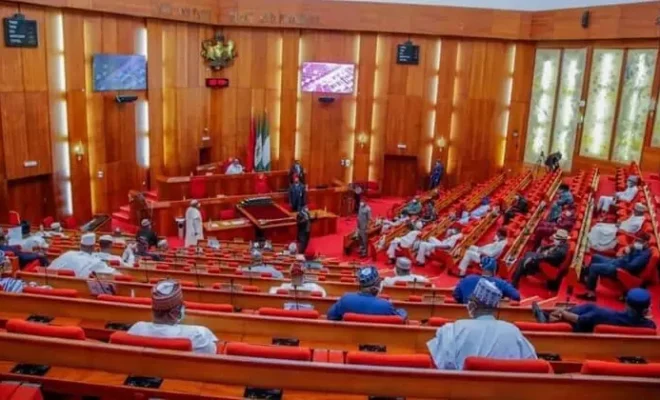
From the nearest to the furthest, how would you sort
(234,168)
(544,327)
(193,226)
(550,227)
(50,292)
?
(544,327) → (50,292) → (550,227) → (193,226) → (234,168)

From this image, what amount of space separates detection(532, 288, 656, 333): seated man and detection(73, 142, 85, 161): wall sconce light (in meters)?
11.3

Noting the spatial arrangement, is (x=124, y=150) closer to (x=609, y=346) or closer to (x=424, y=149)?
(x=424, y=149)

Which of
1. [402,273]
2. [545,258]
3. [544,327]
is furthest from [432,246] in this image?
[544,327]

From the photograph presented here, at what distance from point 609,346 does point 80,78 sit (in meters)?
12.0

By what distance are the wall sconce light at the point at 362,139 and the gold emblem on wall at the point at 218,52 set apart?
4444 mm

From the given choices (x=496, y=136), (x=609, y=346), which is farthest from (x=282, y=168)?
(x=609, y=346)

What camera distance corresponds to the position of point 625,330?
12.5ft

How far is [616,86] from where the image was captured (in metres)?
14.4

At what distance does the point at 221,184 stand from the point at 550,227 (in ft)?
27.4

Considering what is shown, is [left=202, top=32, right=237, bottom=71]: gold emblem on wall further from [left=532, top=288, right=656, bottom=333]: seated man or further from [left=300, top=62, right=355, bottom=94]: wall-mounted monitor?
[left=532, top=288, right=656, bottom=333]: seated man

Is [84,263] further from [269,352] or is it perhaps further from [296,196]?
[296,196]

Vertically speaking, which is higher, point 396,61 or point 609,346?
point 396,61

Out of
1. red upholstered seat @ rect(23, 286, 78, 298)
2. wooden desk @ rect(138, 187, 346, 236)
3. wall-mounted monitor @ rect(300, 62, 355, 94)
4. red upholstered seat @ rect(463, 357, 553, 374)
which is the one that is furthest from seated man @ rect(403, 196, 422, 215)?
red upholstered seat @ rect(463, 357, 553, 374)

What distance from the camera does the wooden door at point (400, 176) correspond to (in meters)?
17.7
